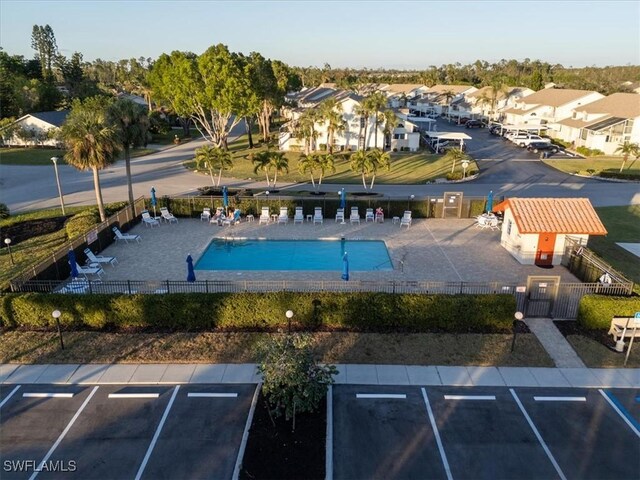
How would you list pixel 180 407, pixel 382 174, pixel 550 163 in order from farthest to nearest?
1. pixel 550 163
2. pixel 382 174
3. pixel 180 407

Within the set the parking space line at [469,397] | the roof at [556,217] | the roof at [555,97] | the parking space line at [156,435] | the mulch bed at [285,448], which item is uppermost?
the roof at [555,97]

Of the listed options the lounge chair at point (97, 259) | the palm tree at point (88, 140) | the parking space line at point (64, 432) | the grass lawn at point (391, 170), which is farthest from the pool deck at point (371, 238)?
the grass lawn at point (391, 170)

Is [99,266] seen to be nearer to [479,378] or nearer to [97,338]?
[97,338]

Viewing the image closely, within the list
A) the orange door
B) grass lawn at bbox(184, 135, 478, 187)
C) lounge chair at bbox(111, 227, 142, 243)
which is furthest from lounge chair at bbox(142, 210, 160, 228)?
the orange door

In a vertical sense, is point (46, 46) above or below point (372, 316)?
above

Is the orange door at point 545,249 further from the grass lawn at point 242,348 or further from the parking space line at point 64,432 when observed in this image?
the parking space line at point 64,432

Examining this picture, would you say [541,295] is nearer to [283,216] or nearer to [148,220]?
[283,216]

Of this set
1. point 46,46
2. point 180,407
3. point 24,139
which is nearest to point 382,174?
point 180,407
